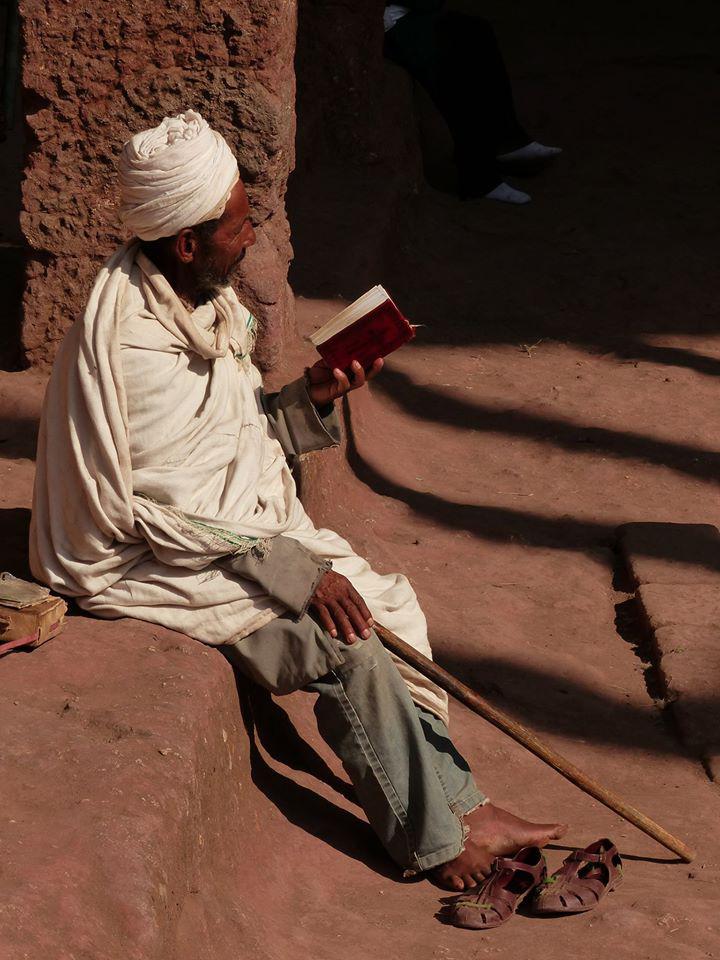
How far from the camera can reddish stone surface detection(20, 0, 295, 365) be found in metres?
4.81

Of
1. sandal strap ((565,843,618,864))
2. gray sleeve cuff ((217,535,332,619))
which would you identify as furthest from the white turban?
sandal strap ((565,843,618,864))

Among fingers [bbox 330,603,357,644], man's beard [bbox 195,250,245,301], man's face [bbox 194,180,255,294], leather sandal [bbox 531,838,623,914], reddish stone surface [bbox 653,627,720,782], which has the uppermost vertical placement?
man's face [bbox 194,180,255,294]

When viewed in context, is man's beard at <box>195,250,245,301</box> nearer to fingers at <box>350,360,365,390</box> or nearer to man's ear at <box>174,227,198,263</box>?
man's ear at <box>174,227,198,263</box>

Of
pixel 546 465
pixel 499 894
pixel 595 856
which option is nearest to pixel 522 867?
pixel 499 894

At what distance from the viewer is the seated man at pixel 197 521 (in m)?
3.31

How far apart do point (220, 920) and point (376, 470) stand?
3101 millimetres

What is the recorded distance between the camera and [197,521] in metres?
3.34

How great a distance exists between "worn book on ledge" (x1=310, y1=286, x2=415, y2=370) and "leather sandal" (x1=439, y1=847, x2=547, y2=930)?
1.33 m

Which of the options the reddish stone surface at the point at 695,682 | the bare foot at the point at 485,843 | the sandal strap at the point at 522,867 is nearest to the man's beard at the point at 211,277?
the bare foot at the point at 485,843

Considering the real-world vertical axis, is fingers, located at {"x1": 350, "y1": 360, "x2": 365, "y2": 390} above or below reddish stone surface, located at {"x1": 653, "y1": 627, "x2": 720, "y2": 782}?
above

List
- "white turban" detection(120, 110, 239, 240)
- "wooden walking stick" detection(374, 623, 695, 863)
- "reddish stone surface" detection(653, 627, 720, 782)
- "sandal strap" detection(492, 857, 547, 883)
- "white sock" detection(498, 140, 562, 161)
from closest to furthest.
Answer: "white turban" detection(120, 110, 239, 240), "sandal strap" detection(492, 857, 547, 883), "wooden walking stick" detection(374, 623, 695, 863), "reddish stone surface" detection(653, 627, 720, 782), "white sock" detection(498, 140, 562, 161)

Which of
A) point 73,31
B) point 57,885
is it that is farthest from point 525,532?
point 57,885

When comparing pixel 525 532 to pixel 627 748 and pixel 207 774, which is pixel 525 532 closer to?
pixel 627 748

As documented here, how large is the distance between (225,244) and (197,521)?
0.70m
